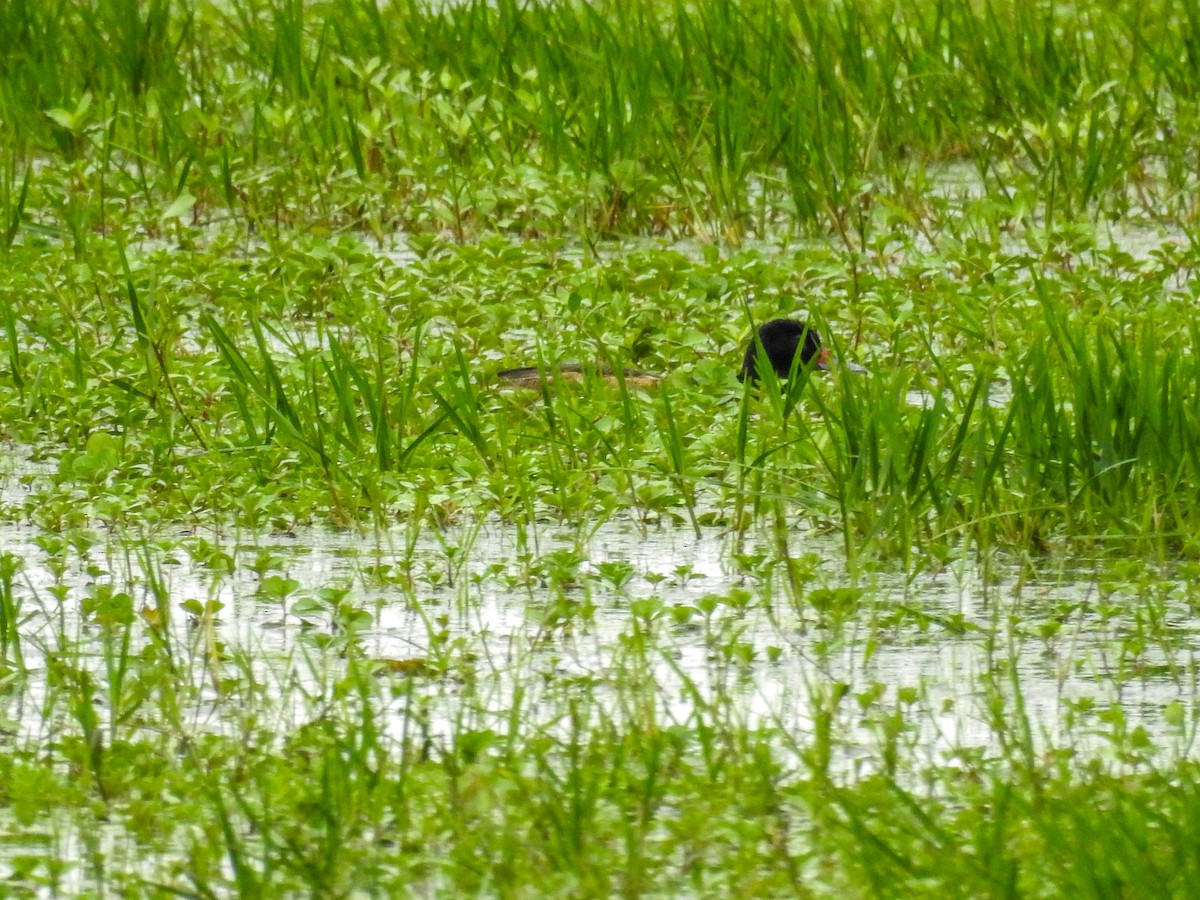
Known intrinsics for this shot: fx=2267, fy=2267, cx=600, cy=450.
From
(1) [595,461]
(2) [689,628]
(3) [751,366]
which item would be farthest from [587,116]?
(2) [689,628]

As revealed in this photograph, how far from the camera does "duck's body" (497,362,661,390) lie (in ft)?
17.7

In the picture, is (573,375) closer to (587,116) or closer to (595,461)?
(595,461)

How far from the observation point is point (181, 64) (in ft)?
28.9

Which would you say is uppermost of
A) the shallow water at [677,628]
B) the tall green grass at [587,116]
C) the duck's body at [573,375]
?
the tall green grass at [587,116]

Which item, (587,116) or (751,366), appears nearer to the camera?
(751,366)

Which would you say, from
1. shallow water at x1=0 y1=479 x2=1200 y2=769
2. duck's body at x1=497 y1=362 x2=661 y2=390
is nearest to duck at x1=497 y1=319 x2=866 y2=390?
duck's body at x1=497 y1=362 x2=661 y2=390

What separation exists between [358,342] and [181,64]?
3.38 meters

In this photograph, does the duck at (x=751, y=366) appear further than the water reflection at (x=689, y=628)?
Yes

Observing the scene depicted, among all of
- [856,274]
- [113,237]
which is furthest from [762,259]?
[113,237]

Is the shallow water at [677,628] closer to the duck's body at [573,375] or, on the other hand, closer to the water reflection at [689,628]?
the water reflection at [689,628]

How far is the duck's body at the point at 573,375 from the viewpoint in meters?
5.39

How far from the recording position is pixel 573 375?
5.64m

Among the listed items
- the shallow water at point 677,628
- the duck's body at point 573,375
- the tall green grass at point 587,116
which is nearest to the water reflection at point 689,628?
the shallow water at point 677,628

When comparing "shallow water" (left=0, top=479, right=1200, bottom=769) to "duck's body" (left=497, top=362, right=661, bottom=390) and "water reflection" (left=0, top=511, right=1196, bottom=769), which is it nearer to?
"water reflection" (left=0, top=511, right=1196, bottom=769)
